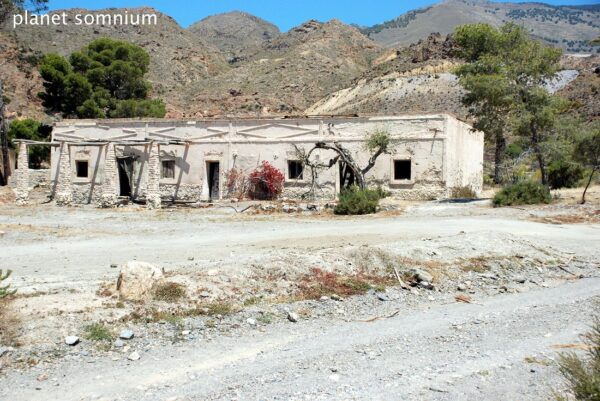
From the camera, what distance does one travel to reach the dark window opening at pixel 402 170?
87.4ft

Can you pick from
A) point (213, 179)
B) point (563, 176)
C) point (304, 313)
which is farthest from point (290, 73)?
point (304, 313)

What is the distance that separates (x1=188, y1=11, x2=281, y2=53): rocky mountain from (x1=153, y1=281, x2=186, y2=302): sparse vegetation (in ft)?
445

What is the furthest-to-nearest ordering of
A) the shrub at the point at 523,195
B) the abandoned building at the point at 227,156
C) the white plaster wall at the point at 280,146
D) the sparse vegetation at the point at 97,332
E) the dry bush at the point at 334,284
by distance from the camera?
1. the abandoned building at the point at 227,156
2. the white plaster wall at the point at 280,146
3. the shrub at the point at 523,195
4. the dry bush at the point at 334,284
5. the sparse vegetation at the point at 97,332

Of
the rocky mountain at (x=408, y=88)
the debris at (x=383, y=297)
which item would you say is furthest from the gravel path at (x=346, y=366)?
the rocky mountain at (x=408, y=88)

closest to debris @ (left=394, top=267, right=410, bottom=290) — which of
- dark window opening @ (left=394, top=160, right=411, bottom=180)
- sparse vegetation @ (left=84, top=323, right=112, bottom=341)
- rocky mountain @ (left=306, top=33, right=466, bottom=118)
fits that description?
sparse vegetation @ (left=84, top=323, right=112, bottom=341)

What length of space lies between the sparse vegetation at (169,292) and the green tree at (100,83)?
37.9 meters

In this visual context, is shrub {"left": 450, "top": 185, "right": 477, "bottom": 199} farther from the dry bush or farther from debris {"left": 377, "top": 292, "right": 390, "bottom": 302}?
debris {"left": 377, "top": 292, "right": 390, "bottom": 302}

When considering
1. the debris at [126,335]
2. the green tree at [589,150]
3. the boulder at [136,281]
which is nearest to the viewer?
the debris at [126,335]

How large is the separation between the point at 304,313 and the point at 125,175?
23151 mm

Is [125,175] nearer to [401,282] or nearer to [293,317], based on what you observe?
[401,282]

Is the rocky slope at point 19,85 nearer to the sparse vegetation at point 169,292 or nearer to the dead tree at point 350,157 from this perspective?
the dead tree at point 350,157

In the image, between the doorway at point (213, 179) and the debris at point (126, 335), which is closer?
the debris at point (126, 335)

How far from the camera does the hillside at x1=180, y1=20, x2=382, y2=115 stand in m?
74.3

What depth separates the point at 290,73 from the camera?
86500mm
